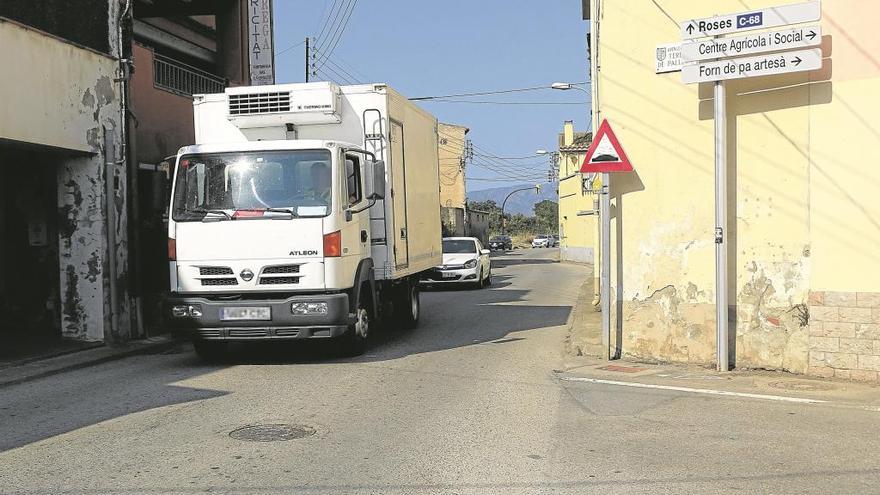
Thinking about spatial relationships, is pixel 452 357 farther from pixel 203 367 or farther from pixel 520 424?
pixel 520 424

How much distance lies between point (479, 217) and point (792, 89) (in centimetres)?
6098

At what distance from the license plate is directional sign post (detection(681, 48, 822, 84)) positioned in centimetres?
540

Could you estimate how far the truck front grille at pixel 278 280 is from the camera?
9695 mm

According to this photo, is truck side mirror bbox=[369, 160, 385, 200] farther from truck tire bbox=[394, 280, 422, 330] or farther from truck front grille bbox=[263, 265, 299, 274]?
truck tire bbox=[394, 280, 422, 330]

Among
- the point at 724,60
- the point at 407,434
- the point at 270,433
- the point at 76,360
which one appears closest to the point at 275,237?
the point at 76,360

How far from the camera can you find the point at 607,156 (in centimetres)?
986

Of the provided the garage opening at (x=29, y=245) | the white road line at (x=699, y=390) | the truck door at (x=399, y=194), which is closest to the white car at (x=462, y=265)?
the truck door at (x=399, y=194)

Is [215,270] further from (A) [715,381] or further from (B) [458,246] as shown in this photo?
(B) [458,246]

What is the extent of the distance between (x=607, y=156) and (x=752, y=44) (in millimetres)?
1954

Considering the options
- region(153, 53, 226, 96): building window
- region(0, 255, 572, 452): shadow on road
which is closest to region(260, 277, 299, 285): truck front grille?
region(0, 255, 572, 452): shadow on road

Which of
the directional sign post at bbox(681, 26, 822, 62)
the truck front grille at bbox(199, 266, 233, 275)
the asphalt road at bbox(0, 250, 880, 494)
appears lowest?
the asphalt road at bbox(0, 250, 880, 494)

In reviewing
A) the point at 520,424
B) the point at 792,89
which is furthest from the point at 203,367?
the point at 792,89

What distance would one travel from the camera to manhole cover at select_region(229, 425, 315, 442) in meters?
6.32

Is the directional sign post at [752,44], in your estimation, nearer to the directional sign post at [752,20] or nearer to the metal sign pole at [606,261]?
the directional sign post at [752,20]
